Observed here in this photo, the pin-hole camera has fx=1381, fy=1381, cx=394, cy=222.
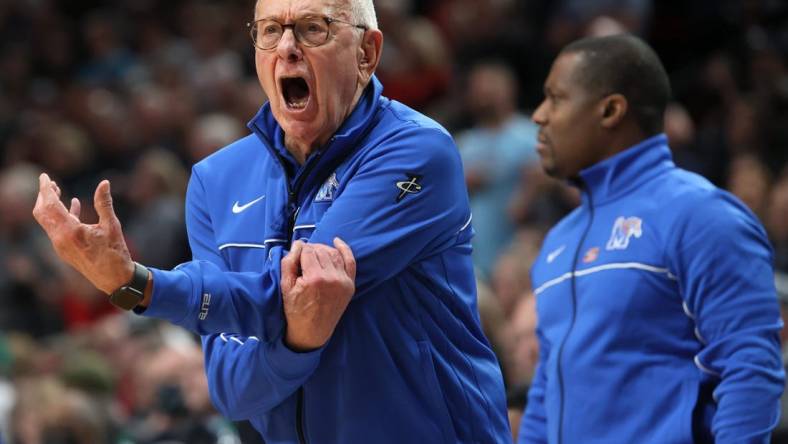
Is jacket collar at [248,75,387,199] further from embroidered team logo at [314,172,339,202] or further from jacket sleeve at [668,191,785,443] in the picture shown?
jacket sleeve at [668,191,785,443]

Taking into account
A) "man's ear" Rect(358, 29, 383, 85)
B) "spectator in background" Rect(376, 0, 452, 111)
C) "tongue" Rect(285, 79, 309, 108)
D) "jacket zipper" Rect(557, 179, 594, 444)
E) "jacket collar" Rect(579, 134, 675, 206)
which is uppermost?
"man's ear" Rect(358, 29, 383, 85)

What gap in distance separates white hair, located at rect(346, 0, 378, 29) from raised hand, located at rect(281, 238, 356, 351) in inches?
23.2

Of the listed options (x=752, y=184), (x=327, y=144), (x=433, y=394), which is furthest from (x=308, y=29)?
(x=752, y=184)

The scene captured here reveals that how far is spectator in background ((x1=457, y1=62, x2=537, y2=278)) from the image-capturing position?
8.31 metres

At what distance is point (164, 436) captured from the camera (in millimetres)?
5695

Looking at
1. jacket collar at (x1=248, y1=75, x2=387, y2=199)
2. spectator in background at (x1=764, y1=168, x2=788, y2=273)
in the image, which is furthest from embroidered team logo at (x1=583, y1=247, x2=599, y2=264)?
spectator in background at (x1=764, y1=168, x2=788, y2=273)

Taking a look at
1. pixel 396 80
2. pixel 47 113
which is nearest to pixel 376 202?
pixel 396 80

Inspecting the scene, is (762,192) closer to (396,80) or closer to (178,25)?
(396,80)

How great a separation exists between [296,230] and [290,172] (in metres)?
0.19

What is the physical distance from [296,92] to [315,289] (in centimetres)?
59

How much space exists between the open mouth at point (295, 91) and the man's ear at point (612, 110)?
1259 millimetres

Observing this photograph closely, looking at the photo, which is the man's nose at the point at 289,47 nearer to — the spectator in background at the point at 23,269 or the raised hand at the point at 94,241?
the raised hand at the point at 94,241

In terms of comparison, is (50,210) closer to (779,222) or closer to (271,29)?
(271,29)

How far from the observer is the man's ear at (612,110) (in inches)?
168
